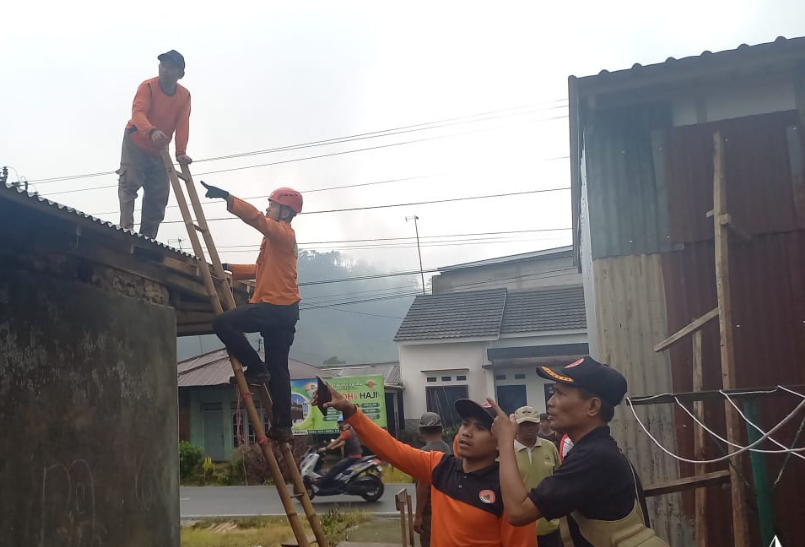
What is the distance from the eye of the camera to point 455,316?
2473cm

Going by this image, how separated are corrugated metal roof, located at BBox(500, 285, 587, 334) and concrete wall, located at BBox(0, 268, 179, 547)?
61.1 ft

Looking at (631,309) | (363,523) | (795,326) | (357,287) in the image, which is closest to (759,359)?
(795,326)

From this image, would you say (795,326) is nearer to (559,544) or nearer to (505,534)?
(559,544)

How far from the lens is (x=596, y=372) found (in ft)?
8.77

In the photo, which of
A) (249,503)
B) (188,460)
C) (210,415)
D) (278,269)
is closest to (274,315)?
(278,269)

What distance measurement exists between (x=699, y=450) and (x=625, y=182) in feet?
8.58

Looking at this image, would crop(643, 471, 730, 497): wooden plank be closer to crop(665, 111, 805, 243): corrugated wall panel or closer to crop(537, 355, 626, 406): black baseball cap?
crop(537, 355, 626, 406): black baseball cap

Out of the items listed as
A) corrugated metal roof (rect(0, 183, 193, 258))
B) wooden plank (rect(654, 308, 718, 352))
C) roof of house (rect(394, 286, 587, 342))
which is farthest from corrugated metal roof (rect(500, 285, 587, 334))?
corrugated metal roof (rect(0, 183, 193, 258))

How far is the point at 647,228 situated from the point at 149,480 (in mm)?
4977

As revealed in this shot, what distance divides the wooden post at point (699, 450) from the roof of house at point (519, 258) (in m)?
21.8

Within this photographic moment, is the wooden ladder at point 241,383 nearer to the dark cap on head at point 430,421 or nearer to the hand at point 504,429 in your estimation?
the dark cap on head at point 430,421

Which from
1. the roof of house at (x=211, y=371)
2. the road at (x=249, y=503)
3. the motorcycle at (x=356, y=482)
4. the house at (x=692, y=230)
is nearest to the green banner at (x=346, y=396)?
the roof of house at (x=211, y=371)

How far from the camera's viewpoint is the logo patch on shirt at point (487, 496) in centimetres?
293

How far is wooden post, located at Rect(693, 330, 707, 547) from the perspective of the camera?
18.2 feet
